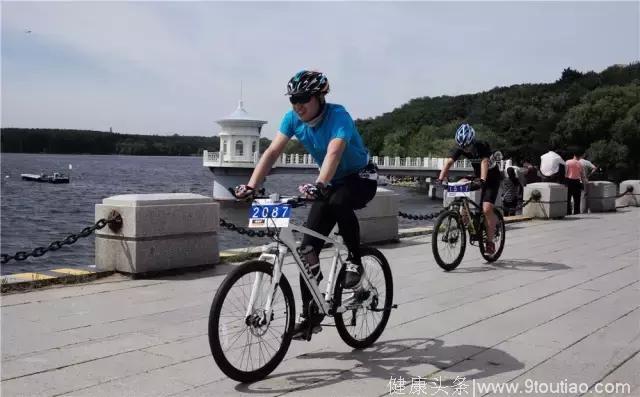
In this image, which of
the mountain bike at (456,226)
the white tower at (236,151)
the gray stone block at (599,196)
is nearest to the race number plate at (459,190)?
the mountain bike at (456,226)

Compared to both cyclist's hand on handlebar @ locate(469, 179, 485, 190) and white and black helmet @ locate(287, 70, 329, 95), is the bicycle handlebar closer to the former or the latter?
white and black helmet @ locate(287, 70, 329, 95)

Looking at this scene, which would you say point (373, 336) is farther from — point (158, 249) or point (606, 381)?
point (158, 249)

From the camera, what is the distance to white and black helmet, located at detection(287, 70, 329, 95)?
4.37 meters

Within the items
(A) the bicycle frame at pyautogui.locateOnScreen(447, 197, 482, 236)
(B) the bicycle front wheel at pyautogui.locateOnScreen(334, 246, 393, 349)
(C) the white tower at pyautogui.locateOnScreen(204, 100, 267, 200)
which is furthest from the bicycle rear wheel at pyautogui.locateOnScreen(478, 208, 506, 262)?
(C) the white tower at pyautogui.locateOnScreen(204, 100, 267, 200)

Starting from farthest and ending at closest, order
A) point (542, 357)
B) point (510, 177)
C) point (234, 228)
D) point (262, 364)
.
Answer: point (510, 177)
point (234, 228)
point (542, 357)
point (262, 364)

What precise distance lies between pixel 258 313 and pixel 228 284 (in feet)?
1.12

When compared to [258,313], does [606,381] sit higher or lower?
lower

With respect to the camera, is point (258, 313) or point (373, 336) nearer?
point (258, 313)

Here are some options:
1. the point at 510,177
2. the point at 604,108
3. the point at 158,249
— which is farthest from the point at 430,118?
the point at 158,249

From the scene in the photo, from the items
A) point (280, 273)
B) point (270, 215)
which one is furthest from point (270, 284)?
point (270, 215)

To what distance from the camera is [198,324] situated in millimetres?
5680

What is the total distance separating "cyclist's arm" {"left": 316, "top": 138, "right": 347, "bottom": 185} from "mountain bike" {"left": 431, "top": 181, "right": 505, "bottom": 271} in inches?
163

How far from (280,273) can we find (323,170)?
70 centimetres

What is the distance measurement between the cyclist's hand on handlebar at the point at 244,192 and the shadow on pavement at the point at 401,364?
3.82 ft
